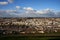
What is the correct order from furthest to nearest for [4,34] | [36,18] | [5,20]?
[36,18]
[5,20]
[4,34]

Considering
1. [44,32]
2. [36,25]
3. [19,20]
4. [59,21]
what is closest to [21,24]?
[19,20]

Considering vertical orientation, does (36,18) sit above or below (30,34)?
above

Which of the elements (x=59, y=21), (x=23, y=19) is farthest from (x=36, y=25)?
(x=59, y=21)

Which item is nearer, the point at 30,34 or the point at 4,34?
the point at 4,34

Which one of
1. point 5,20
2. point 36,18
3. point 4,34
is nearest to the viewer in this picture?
point 4,34

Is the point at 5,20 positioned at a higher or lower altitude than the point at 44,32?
higher

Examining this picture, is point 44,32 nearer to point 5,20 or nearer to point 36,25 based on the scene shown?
point 36,25

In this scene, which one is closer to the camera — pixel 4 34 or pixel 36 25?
pixel 4 34

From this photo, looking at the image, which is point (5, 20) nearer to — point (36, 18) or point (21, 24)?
point (21, 24)
